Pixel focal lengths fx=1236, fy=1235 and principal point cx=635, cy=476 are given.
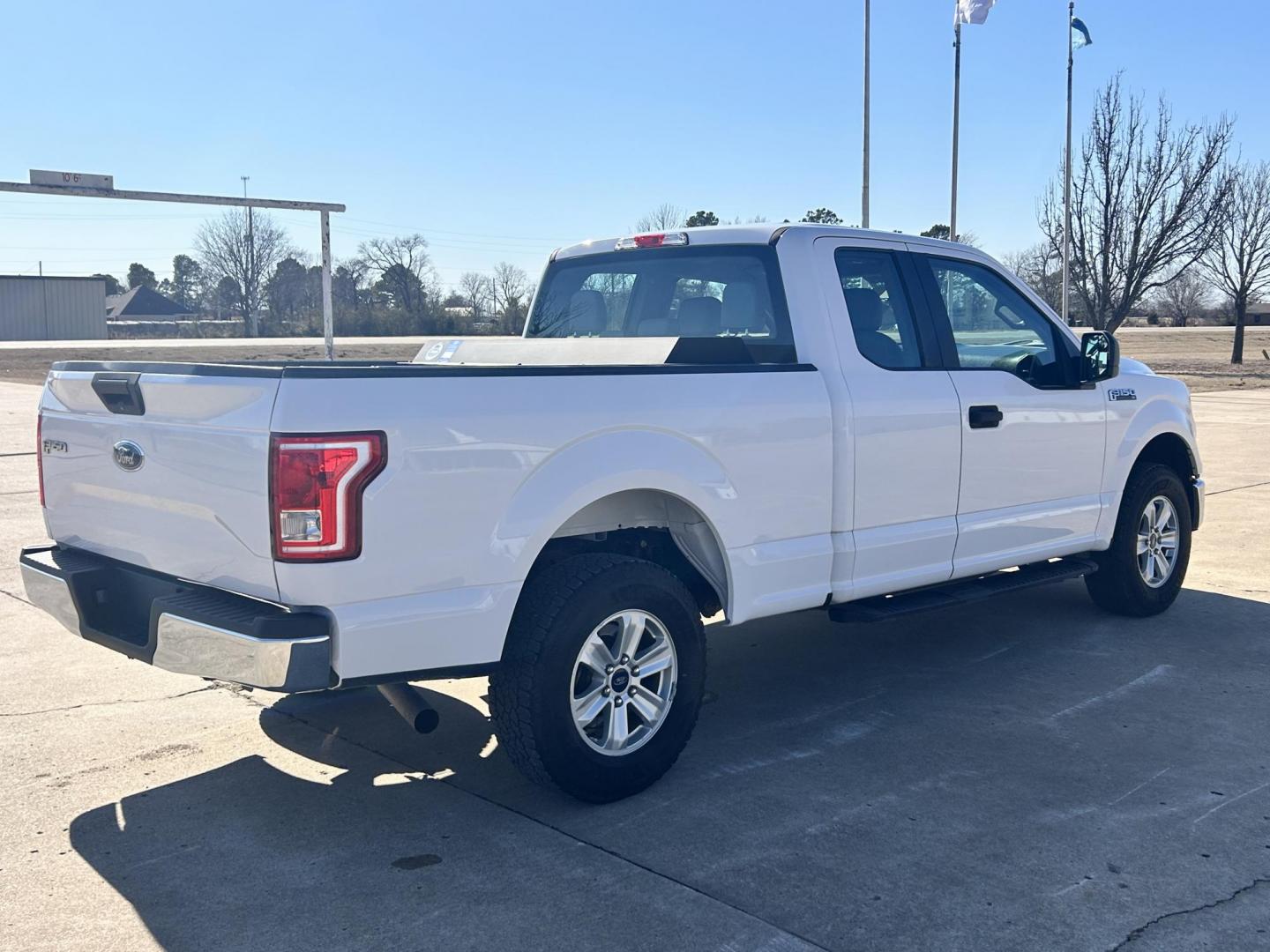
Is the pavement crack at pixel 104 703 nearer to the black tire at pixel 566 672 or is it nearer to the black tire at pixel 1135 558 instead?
the black tire at pixel 566 672

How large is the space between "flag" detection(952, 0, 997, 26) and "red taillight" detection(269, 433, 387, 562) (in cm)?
2837

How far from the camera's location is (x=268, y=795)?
443cm

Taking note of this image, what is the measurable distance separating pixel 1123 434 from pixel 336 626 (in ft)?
15.1

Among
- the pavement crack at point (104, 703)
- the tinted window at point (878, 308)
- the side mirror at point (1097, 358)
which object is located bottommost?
the pavement crack at point (104, 703)

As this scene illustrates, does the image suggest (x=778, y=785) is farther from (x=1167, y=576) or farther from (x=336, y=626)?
(x=1167, y=576)

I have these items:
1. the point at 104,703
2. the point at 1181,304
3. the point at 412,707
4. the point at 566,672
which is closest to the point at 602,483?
the point at 566,672

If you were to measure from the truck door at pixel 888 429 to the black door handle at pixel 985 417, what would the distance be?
114mm

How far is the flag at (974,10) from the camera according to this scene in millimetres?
28416

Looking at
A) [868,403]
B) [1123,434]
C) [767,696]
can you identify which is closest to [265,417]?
[868,403]

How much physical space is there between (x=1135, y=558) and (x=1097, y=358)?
4.17ft

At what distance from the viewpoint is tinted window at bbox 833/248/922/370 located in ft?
17.3

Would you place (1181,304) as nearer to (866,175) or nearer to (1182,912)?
(866,175)

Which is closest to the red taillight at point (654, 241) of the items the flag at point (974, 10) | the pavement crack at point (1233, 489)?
the pavement crack at point (1233, 489)

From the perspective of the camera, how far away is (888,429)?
5148 millimetres
